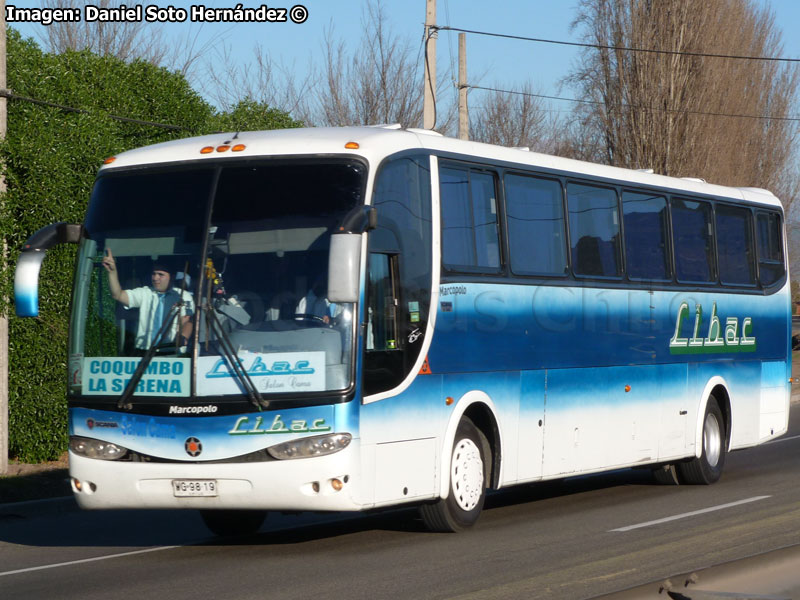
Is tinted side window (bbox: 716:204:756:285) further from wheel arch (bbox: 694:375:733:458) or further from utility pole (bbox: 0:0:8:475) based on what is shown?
utility pole (bbox: 0:0:8:475)

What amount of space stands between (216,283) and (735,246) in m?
8.81

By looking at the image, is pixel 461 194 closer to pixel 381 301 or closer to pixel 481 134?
pixel 381 301

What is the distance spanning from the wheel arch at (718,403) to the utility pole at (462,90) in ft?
41.4

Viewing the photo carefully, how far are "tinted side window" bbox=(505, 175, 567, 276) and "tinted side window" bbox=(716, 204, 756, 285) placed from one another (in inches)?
153

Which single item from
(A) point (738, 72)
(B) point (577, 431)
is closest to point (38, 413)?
(B) point (577, 431)

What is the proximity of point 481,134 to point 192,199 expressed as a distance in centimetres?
4675

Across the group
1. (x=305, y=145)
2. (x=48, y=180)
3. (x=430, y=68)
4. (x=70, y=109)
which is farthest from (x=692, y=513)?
(x=430, y=68)

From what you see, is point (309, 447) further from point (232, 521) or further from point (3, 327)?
point (3, 327)

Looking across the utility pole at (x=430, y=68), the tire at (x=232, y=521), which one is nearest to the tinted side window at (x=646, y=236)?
the tire at (x=232, y=521)

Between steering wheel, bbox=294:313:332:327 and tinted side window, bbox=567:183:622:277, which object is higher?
tinted side window, bbox=567:183:622:277

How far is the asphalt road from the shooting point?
8.73 metres

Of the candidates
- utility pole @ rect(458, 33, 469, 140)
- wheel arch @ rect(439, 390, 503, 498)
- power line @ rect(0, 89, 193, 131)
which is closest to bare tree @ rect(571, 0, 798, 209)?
utility pole @ rect(458, 33, 469, 140)

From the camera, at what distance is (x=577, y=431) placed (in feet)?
43.5

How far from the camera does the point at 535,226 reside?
12820 millimetres
